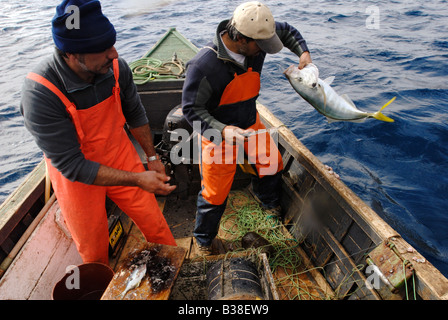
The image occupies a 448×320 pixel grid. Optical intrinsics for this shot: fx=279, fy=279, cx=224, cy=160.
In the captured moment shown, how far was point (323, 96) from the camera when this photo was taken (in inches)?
108

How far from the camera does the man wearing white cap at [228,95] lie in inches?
97.9

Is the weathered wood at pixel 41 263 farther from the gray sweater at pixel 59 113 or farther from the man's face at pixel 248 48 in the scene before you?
the man's face at pixel 248 48

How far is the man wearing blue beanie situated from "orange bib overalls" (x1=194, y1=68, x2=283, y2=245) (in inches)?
19.9

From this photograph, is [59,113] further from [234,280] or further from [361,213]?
[361,213]

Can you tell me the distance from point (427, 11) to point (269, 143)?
1441cm

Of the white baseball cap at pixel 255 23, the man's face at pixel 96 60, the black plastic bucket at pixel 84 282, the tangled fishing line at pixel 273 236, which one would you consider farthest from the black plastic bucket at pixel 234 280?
the white baseball cap at pixel 255 23

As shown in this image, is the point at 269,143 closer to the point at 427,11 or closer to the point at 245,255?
the point at 245,255

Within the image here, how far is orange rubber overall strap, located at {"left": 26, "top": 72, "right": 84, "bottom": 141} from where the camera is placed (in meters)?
1.95

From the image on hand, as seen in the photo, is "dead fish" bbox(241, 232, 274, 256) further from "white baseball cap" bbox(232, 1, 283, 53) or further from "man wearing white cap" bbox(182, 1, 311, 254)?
"white baseball cap" bbox(232, 1, 283, 53)

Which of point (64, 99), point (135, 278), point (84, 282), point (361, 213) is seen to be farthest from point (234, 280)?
point (64, 99)

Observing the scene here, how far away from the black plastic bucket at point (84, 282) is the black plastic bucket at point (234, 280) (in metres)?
1.02

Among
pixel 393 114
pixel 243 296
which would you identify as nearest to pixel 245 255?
pixel 243 296

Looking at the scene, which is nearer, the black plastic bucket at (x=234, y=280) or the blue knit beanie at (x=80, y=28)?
the blue knit beanie at (x=80, y=28)

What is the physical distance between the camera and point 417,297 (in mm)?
2123
